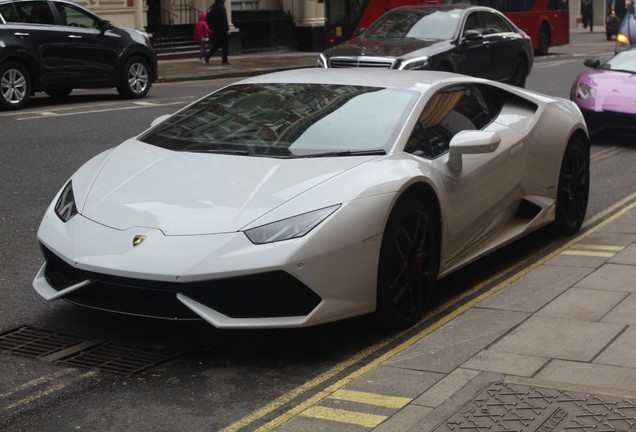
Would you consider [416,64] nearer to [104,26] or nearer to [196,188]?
[104,26]

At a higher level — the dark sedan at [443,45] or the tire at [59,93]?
the dark sedan at [443,45]

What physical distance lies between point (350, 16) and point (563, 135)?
29572 millimetres

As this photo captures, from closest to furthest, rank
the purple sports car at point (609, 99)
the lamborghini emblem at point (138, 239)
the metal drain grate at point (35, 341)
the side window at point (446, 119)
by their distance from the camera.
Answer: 1. the lamborghini emblem at point (138, 239)
2. the metal drain grate at point (35, 341)
3. the side window at point (446, 119)
4. the purple sports car at point (609, 99)

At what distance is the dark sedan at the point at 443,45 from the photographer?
1720 centimetres

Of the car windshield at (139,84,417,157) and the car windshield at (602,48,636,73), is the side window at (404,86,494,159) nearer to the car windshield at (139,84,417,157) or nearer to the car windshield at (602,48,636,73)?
the car windshield at (139,84,417,157)

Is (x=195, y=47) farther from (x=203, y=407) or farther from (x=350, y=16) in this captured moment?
(x=203, y=407)

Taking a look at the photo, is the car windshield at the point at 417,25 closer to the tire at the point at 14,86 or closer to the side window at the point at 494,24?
the side window at the point at 494,24

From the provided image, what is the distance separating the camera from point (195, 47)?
31.1m

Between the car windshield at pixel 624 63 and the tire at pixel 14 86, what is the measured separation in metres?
8.68

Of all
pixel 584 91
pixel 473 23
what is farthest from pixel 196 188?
pixel 473 23

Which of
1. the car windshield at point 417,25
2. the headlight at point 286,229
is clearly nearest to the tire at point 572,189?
the headlight at point 286,229

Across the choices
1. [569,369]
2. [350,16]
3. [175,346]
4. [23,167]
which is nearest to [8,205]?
[23,167]

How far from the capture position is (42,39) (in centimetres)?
1777

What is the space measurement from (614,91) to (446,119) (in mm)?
7203
